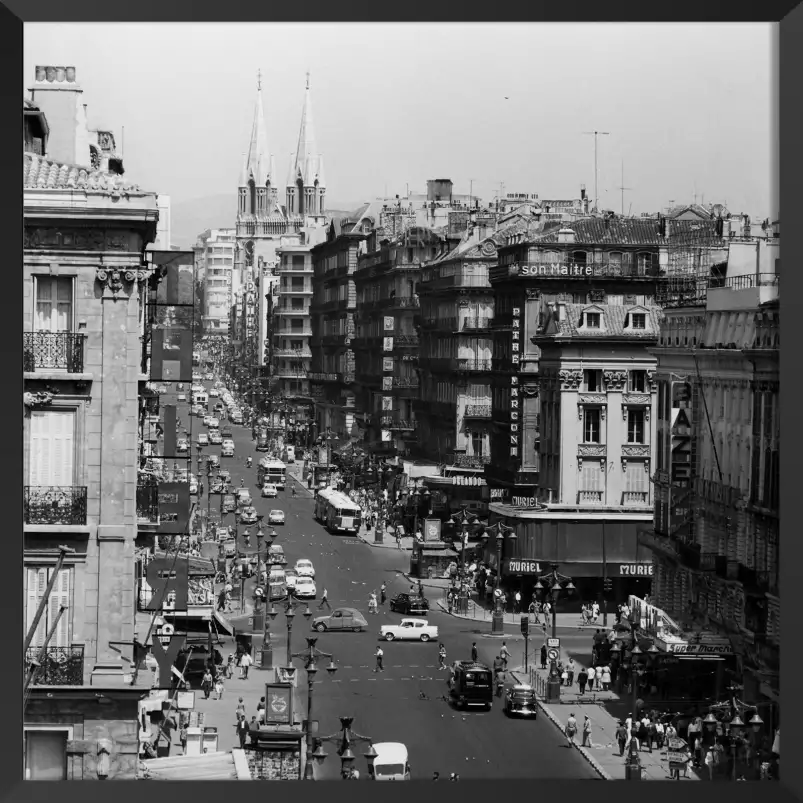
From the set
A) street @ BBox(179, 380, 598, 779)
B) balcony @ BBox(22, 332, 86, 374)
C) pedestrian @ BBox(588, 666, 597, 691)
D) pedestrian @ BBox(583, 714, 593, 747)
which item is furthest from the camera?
pedestrian @ BBox(588, 666, 597, 691)

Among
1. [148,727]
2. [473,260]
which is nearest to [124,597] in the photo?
[148,727]

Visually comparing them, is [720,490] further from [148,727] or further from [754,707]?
[148,727]

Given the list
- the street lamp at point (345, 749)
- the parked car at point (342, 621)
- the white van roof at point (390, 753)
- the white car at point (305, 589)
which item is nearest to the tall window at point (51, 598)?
the street lamp at point (345, 749)

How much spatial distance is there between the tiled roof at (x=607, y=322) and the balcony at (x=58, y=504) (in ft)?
71.5

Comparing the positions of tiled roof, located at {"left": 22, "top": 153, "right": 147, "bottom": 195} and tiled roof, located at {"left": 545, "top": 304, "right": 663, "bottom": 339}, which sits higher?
tiled roof, located at {"left": 22, "top": 153, "right": 147, "bottom": 195}

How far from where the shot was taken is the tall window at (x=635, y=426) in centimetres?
4172

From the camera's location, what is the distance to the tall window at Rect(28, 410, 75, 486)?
21.3 metres

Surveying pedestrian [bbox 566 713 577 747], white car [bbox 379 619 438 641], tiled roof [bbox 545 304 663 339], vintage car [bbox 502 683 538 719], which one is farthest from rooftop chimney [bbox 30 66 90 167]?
tiled roof [bbox 545 304 663 339]

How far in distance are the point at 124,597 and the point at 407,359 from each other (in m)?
39.6

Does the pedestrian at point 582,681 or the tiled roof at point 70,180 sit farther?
the pedestrian at point 582,681

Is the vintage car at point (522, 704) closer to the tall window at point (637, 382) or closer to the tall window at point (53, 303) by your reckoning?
the tall window at point (637, 382)

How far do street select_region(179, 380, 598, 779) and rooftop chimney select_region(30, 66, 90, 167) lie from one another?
8937 millimetres

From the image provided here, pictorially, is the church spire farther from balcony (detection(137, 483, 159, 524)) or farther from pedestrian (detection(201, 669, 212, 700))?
pedestrian (detection(201, 669, 212, 700))

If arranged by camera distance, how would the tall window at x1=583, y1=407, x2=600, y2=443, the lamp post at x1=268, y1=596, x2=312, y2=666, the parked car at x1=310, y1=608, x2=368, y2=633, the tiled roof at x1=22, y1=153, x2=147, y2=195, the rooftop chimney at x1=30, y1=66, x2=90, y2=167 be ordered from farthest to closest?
the tall window at x1=583, y1=407, x2=600, y2=443, the parked car at x1=310, y1=608, x2=368, y2=633, the lamp post at x1=268, y1=596, x2=312, y2=666, the rooftop chimney at x1=30, y1=66, x2=90, y2=167, the tiled roof at x1=22, y1=153, x2=147, y2=195
